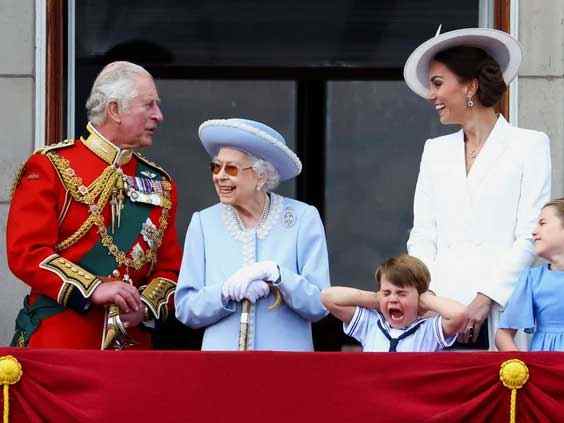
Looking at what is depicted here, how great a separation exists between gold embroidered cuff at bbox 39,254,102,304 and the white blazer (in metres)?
1.12

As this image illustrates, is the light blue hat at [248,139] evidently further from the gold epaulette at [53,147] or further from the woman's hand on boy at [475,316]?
the woman's hand on boy at [475,316]

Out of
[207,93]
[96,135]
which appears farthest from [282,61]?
[96,135]

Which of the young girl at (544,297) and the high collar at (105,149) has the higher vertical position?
the high collar at (105,149)

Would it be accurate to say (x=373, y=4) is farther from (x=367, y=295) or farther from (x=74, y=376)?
(x=74, y=376)

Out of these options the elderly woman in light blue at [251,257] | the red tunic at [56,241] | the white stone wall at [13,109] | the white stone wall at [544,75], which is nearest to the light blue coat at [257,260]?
the elderly woman in light blue at [251,257]

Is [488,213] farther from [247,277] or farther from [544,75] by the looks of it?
[544,75]

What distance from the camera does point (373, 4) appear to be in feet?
28.5

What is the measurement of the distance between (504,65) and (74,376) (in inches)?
77.2

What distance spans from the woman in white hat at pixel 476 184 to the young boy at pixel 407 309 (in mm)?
91

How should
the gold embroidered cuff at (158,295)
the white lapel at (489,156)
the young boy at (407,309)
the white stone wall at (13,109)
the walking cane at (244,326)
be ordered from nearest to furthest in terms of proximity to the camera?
the young boy at (407,309), the walking cane at (244,326), the white lapel at (489,156), the gold embroidered cuff at (158,295), the white stone wall at (13,109)

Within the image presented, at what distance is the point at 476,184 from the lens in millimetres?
6648

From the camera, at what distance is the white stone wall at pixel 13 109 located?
8000mm

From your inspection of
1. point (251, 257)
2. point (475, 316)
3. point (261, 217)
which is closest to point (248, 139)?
point (261, 217)

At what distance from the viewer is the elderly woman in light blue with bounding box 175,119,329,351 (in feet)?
21.4
